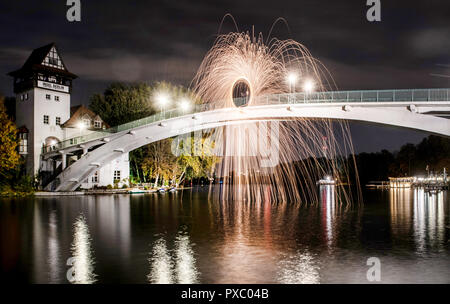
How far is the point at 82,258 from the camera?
50.9 ft

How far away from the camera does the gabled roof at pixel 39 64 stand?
54.1 metres

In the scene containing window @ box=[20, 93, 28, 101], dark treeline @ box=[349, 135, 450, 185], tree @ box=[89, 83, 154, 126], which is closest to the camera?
window @ box=[20, 93, 28, 101]

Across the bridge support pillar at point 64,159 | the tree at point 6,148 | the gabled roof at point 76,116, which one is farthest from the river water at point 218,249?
the gabled roof at point 76,116

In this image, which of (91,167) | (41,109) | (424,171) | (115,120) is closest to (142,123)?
(91,167)

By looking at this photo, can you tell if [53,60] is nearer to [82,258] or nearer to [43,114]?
[43,114]

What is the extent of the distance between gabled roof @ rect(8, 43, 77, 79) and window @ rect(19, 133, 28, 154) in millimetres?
8055

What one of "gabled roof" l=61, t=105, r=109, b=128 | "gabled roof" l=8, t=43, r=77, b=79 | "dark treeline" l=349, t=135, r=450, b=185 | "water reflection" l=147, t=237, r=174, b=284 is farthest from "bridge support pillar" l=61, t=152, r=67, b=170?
"dark treeline" l=349, t=135, r=450, b=185

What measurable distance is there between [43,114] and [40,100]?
1.72m

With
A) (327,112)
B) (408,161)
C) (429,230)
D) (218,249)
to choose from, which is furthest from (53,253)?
(408,161)

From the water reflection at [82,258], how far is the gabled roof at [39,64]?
37.1 meters

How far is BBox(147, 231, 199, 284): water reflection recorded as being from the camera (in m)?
12.6

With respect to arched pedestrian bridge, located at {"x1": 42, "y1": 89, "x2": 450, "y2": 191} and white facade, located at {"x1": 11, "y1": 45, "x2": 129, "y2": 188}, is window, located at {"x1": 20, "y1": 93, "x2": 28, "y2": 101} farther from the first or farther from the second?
arched pedestrian bridge, located at {"x1": 42, "y1": 89, "x2": 450, "y2": 191}

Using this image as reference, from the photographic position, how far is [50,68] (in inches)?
2163

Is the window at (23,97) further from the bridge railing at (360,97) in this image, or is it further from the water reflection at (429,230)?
the water reflection at (429,230)
